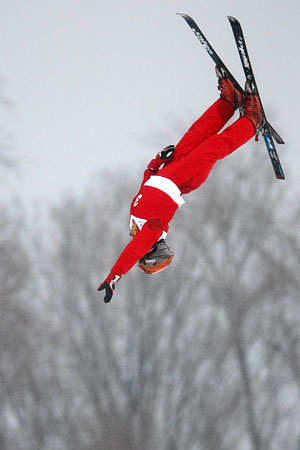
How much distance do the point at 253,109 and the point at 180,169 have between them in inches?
31.2

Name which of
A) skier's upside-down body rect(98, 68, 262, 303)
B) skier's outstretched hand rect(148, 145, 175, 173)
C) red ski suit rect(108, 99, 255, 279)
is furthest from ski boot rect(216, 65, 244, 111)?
skier's outstretched hand rect(148, 145, 175, 173)

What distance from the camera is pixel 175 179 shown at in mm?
5988

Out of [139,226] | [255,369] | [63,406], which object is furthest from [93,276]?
[139,226]

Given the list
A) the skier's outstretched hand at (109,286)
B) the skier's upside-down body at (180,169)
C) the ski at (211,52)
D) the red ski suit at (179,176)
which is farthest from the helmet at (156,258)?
the ski at (211,52)

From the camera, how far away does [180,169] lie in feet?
19.7

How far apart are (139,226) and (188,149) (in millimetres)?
742

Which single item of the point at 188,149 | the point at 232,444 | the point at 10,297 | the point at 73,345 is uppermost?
the point at 188,149

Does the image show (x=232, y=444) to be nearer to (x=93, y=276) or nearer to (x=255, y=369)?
(x=255, y=369)

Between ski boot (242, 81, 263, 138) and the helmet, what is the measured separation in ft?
4.06

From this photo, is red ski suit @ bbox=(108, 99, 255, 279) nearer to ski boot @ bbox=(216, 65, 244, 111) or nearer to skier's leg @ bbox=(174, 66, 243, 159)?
skier's leg @ bbox=(174, 66, 243, 159)

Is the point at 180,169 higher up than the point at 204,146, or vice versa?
the point at 204,146

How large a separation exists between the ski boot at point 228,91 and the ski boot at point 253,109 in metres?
0.06

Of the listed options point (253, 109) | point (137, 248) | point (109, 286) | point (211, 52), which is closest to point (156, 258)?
point (137, 248)

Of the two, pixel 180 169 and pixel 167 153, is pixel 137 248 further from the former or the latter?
pixel 167 153
